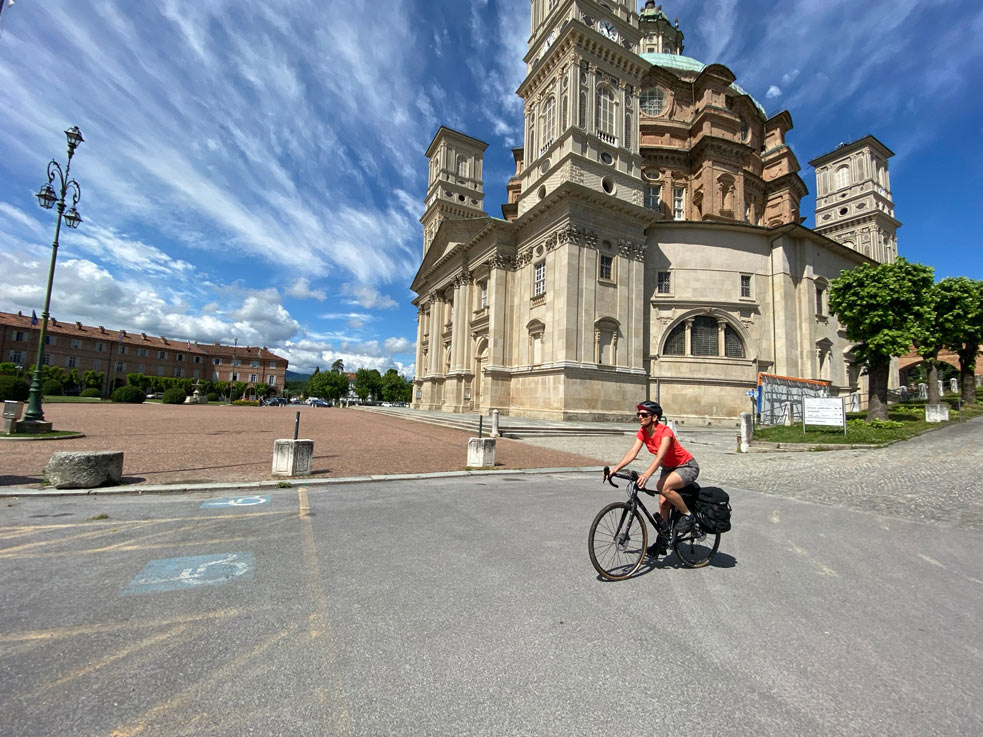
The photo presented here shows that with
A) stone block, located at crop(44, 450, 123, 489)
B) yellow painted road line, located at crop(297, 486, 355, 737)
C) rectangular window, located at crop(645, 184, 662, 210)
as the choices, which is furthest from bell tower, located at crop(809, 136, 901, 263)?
stone block, located at crop(44, 450, 123, 489)

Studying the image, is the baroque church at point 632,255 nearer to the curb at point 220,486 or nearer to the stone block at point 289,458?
the curb at point 220,486

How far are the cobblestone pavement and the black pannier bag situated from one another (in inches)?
201

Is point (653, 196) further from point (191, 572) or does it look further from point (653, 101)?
point (191, 572)

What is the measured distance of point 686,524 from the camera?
4664mm

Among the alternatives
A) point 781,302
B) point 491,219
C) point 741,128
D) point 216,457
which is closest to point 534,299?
point 491,219

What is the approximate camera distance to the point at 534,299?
3158 centimetres

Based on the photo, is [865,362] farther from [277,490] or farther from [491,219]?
[277,490]

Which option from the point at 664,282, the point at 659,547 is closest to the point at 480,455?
the point at 659,547

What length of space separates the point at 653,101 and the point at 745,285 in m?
20.2

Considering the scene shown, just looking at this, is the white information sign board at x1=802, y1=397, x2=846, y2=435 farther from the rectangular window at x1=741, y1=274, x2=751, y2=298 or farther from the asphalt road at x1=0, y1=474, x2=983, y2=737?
the rectangular window at x1=741, y1=274, x2=751, y2=298

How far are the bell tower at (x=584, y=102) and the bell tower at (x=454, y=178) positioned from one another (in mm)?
21013

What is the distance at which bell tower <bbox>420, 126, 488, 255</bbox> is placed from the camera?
178 feet

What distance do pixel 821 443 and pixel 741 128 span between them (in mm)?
34906

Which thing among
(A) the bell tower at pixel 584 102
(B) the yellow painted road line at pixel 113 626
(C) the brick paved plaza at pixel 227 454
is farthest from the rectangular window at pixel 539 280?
(B) the yellow painted road line at pixel 113 626
